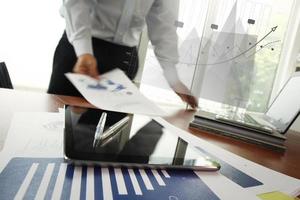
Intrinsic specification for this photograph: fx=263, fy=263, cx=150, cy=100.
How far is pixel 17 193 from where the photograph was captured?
21cm

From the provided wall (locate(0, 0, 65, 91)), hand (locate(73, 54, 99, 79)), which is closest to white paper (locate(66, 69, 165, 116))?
hand (locate(73, 54, 99, 79))

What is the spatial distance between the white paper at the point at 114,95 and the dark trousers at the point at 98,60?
8.6 inches

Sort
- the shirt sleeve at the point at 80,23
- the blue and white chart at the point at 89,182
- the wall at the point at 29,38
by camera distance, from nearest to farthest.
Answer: the blue and white chart at the point at 89,182 → the shirt sleeve at the point at 80,23 → the wall at the point at 29,38

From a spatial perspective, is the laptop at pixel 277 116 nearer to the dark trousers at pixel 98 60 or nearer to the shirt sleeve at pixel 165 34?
the shirt sleeve at pixel 165 34

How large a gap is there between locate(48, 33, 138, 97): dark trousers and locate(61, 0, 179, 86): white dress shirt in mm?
29

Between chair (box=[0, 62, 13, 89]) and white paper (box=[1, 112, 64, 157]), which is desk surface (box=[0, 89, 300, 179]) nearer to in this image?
white paper (box=[1, 112, 64, 157])

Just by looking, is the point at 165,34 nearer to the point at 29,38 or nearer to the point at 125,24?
the point at 125,24

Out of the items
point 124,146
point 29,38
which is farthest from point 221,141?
point 29,38

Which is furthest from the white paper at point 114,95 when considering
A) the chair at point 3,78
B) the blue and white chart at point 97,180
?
the chair at point 3,78

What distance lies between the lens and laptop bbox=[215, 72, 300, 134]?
Result: 24.5 inches

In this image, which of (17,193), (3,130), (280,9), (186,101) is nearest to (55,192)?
(17,193)

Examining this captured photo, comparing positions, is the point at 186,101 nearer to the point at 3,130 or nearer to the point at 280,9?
the point at 280,9

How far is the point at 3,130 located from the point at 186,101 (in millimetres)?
619

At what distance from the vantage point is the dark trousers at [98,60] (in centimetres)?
87
